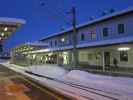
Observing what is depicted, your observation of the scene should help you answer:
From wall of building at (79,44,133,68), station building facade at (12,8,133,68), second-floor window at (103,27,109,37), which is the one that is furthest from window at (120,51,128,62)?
second-floor window at (103,27,109,37)

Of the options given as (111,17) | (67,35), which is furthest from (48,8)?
(67,35)

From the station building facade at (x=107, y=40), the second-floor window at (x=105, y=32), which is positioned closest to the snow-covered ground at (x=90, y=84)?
the station building facade at (x=107, y=40)

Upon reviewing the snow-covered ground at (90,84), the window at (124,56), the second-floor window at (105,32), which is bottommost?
the snow-covered ground at (90,84)

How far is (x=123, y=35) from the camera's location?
34938 millimetres

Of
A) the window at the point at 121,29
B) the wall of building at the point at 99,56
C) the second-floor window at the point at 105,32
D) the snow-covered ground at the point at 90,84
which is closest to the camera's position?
the snow-covered ground at the point at 90,84

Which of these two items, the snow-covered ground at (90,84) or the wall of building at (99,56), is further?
the wall of building at (99,56)

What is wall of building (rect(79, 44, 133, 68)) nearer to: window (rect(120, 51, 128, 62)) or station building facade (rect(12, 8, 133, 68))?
station building facade (rect(12, 8, 133, 68))

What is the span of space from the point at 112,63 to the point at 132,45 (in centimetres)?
849

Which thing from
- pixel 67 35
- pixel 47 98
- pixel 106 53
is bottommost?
pixel 47 98

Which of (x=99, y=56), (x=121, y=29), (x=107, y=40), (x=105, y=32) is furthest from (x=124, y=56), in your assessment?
(x=99, y=56)

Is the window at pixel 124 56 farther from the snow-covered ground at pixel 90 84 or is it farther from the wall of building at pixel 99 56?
the snow-covered ground at pixel 90 84

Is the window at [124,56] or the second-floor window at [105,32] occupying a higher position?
the second-floor window at [105,32]

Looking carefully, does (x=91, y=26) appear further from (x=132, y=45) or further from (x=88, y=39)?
(x=132, y=45)

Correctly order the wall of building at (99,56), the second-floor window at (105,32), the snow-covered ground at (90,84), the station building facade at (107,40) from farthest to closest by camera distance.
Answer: the second-floor window at (105,32) → the wall of building at (99,56) → the station building facade at (107,40) → the snow-covered ground at (90,84)
